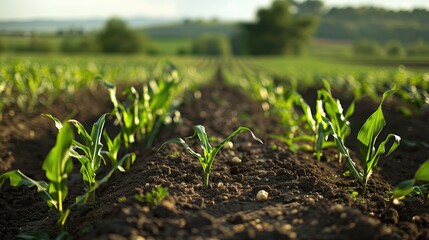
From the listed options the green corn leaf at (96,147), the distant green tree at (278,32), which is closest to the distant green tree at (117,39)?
the distant green tree at (278,32)

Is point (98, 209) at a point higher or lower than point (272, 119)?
higher

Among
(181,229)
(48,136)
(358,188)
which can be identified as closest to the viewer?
(181,229)

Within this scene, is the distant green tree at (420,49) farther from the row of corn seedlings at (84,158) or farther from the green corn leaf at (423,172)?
the green corn leaf at (423,172)

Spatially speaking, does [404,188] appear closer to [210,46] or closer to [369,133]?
[369,133]

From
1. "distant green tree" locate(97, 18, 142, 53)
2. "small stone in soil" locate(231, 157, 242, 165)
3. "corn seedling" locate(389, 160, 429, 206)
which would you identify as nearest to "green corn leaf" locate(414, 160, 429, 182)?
"corn seedling" locate(389, 160, 429, 206)

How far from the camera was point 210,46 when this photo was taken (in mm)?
72438

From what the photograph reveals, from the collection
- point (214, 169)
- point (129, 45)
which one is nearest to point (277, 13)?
point (129, 45)

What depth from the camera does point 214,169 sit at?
11.0 ft

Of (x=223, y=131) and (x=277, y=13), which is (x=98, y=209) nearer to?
(x=223, y=131)

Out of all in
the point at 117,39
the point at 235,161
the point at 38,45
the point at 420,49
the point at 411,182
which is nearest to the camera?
the point at 411,182

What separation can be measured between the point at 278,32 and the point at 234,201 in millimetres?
66509

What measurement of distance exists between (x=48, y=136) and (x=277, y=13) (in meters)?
66.7

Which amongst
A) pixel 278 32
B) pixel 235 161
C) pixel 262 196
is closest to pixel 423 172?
pixel 262 196

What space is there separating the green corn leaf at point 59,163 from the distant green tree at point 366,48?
5316 cm
